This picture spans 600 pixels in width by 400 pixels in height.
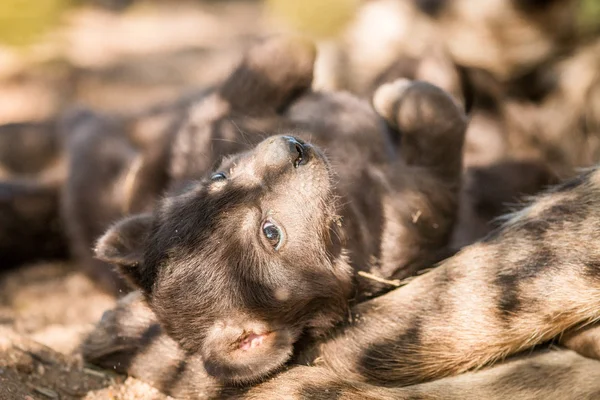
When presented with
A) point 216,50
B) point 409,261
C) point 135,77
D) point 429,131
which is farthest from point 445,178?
point 216,50

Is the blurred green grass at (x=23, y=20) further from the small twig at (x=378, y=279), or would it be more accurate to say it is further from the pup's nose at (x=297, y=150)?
the small twig at (x=378, y=279)

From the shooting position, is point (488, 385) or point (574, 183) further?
point (574, 183)

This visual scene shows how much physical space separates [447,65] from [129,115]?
2.65 m

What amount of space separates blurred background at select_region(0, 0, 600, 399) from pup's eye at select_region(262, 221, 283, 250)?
0.92m

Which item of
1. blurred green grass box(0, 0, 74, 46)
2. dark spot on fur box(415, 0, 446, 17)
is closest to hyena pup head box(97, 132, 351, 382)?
dark spot on fur box(415, 0, 446, 17)

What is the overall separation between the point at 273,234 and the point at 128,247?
0.85 meters

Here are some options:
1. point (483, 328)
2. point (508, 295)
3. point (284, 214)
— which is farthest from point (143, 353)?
point (508, 295)

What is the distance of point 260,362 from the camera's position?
11.0 feet

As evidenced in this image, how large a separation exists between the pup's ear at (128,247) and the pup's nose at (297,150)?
88cm

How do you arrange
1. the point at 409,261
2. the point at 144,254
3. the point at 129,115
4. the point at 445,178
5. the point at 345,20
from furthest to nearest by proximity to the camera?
the point at 345,20 < the point at 129,115 < the point at 445,178 < the point at 409,261 < the point at 144,254

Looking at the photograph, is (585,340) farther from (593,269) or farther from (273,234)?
(273,234)

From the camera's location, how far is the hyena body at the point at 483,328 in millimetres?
3115

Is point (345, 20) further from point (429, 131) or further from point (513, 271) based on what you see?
point (513, 271)

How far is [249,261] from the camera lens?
3.51m
